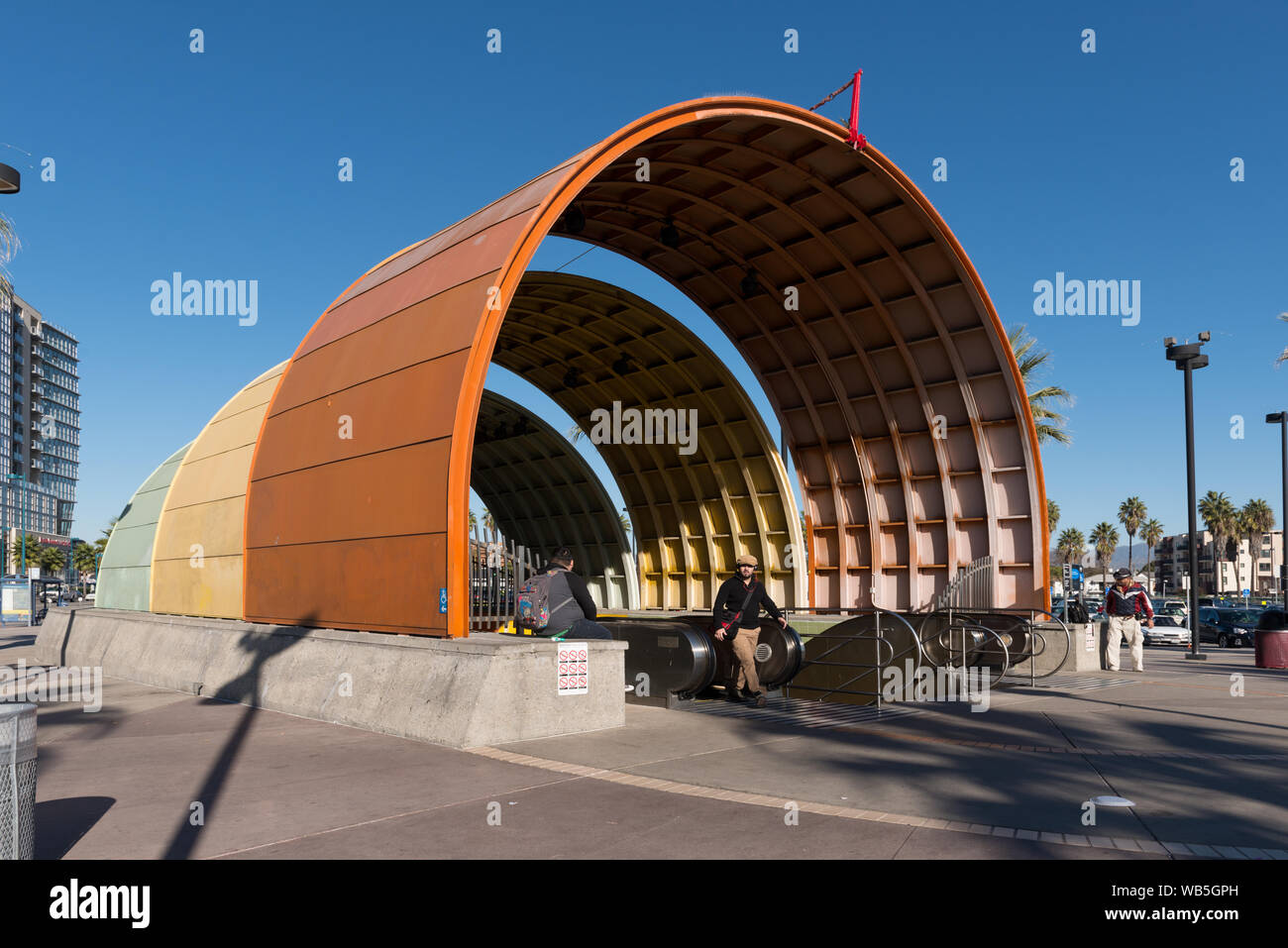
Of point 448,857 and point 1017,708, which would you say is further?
point 1017,708

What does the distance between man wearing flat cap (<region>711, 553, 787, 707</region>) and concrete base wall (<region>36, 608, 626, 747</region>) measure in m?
1.76

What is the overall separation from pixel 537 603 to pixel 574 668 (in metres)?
1.22

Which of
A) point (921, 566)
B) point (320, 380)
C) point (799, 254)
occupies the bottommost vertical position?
point (921, 566)

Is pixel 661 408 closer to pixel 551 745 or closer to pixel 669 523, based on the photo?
pixel 669 523

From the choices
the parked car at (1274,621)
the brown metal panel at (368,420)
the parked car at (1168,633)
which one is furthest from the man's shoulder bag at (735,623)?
the parked car at (1168,633)

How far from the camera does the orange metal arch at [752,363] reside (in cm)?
1137

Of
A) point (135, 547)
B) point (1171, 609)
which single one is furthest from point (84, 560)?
point (1171, 609)

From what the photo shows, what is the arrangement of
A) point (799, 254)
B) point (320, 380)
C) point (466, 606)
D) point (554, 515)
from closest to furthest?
1. point (466, 606)
2. point (320, 380)
3. point (799, 254)
4. point (554, 515)

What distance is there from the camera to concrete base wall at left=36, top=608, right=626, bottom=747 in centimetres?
926

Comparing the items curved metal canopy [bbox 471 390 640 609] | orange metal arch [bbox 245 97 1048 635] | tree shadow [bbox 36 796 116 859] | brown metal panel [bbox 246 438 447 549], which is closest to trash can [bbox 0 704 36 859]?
tree shadow [bbox 36 796 116 859]

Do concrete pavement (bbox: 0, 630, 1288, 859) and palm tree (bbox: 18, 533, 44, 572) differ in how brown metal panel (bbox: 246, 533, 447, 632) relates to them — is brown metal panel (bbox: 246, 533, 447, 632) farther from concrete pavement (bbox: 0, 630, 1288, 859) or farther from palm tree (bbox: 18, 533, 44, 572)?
palm tree (bbox: 18, 533, 44, 572)
